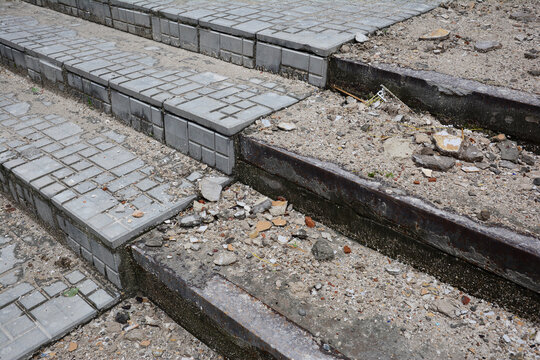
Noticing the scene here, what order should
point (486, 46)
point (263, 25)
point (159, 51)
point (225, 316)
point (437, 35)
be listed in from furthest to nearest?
point (159, 51)
point (263, 25)
point (437, 35)
point (486, 46)
point (225, 316)

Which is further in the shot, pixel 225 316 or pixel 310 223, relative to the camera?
pixel 310 223

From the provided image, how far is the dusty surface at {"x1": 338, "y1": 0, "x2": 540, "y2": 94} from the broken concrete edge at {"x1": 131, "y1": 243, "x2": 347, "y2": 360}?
208cm

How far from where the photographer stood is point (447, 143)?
2.59 m

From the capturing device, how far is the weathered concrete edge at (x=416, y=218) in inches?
75.0

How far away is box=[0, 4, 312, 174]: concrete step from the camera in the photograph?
300cm

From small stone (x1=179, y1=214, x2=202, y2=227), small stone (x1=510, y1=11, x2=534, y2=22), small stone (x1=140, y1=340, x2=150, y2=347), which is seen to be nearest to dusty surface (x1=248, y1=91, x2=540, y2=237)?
small stone (x1=179, y1=214, x2=202, y2=227)

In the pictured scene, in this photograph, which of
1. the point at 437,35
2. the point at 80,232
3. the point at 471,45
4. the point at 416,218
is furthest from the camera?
the point at 437,35

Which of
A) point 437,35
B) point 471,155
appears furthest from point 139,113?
point 437,35

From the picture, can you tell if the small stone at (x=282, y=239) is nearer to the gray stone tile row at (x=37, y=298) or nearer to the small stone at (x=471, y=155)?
the gray stone tile row at (x=37, y=298)

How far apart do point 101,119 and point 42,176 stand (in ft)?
3.05

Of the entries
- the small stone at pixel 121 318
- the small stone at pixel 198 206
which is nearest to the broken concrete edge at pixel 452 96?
the small stone at pixel 198 206

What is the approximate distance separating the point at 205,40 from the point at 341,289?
2829 mm

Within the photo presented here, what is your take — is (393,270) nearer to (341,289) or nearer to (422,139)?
(341,289)

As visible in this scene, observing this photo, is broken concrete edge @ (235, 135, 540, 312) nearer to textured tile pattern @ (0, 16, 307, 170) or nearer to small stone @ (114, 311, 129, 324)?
textured tile pattern @ (0, 16, 307, 170)
